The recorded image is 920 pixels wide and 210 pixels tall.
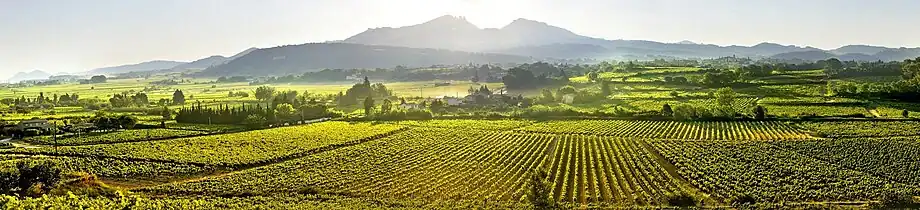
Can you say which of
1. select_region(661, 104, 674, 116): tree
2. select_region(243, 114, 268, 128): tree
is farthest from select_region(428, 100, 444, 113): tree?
select_region(661, 104, 674, 116): tree

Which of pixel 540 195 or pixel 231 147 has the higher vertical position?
pixel 231 147

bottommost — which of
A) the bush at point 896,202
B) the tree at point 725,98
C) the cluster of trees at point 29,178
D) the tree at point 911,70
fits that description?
the bush at point 896,202

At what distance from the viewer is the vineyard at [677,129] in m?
57.2

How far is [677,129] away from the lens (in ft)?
207

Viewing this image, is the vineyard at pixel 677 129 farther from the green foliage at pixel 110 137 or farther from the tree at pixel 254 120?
the green foliage at pixel 110 137

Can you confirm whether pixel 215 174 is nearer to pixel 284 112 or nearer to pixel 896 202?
pixel 284 112

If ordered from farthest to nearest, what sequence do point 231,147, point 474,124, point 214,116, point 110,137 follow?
point 214,116, point 474,124, point 110,137, point 231,147

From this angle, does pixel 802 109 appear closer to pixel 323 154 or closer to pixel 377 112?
pixel 377 112

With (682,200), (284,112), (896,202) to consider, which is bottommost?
(896,202)

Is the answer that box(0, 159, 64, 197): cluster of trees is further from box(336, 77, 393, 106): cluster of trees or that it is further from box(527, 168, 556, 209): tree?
box(336, 77, 393, 106): cluster of trees

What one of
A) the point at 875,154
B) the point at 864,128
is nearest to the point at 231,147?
the point at 875,154

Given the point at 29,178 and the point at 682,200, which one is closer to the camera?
the point at 682,200

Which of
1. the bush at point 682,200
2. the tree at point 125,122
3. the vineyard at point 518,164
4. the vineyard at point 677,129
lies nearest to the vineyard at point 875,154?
the vineyard at point 518,164

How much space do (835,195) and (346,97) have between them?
84.7 meters
